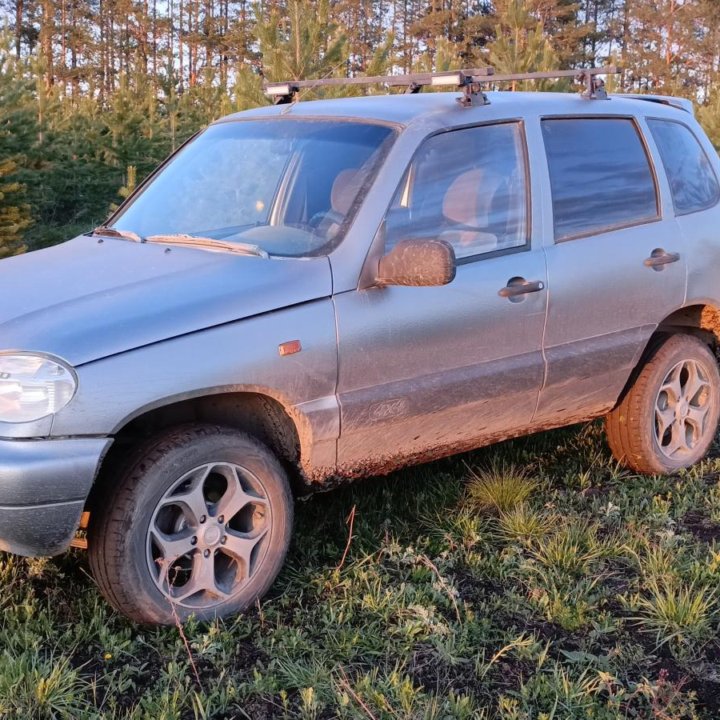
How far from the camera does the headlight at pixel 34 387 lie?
9.16 ft

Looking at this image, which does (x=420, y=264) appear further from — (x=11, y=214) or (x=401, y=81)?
(x=11, y=214)

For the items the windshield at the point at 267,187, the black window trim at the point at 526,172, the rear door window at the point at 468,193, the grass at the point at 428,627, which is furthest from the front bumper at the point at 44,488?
the black window trim at the point at 526,172

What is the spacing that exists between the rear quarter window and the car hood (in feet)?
7.47

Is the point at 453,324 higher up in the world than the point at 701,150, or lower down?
lower down

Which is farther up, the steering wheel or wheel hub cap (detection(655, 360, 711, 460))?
the steering wheel

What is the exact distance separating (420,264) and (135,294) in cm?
101

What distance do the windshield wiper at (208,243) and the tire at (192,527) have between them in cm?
73

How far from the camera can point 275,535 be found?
3.38 metres

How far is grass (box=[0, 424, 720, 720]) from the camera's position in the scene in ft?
9.14

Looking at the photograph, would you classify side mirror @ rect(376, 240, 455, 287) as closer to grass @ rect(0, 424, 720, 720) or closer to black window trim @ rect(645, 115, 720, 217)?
grass @ rect(0, 424, 720, 720)

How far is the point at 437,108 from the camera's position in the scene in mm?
3902

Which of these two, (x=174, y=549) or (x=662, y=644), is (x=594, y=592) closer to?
(x=662, y=644)

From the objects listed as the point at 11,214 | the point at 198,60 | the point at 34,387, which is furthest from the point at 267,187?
the point at 198,60

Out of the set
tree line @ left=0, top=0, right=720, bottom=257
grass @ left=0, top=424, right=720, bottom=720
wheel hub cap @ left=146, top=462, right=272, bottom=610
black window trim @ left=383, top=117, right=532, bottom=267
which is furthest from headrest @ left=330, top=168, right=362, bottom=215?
tree line @ left=0, top=0, right=720, bottom=257
